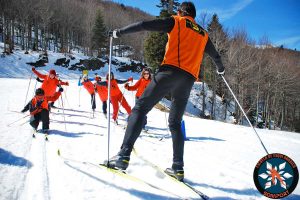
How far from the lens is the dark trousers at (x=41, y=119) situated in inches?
248

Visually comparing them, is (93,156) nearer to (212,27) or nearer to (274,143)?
(274,143)

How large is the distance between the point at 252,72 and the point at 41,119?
89.9 feet

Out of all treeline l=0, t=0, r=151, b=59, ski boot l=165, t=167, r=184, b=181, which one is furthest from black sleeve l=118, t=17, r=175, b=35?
treeline l=0, t=0, r=151, b=59

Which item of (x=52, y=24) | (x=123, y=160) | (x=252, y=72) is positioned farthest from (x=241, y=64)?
(x=52, y=24)

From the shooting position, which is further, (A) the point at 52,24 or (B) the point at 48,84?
(A) the point at 52,24

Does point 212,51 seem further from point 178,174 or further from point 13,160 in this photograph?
point 13,160

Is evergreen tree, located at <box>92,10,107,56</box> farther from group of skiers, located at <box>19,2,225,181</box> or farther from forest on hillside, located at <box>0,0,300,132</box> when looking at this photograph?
group of skiers, located at <box>19,2,225,181</box>

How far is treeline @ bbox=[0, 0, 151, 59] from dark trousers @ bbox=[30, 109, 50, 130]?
134ft

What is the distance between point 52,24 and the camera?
202 ft

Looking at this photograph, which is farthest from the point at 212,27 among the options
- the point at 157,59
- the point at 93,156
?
the point at 93,156

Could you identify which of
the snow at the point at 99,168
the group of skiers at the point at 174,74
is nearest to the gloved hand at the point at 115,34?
the group of skiers at the point at 174,74

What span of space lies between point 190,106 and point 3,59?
29.9 meters

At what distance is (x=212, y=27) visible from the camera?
31.2m

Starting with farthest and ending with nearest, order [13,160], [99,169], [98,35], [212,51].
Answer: [98,35] → [13,160] → [212,51] → [99,169]
